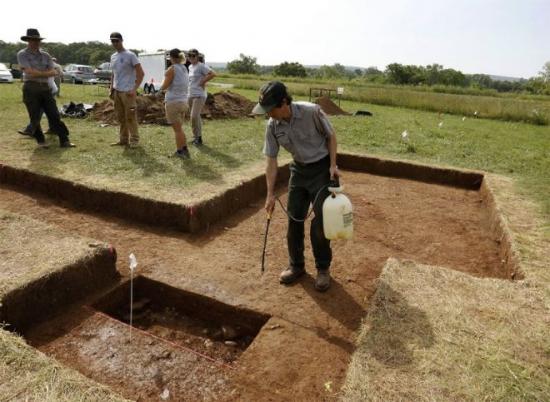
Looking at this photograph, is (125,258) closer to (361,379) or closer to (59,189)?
(59,189)

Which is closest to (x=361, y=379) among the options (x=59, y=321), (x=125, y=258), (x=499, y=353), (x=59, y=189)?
(x=499, y=353)

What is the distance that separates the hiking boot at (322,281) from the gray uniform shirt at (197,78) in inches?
201

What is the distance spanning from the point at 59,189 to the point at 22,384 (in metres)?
3.86

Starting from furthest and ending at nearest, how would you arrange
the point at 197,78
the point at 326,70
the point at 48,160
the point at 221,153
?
the point at 326,70 < the point at 197,78 < the point at 221,153 < the point at 48,160

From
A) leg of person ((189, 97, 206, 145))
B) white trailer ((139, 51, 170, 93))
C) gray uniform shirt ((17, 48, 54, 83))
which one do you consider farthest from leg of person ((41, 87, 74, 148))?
white trailer ((139, 51, 170, 93))

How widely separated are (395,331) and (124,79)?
605cm

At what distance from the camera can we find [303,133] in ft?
10.5

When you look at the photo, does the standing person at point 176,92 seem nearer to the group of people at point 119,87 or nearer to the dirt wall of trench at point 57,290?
the group of people at point 119,87

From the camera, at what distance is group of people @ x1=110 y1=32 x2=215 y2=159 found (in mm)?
6609

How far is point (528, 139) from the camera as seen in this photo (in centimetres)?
1176

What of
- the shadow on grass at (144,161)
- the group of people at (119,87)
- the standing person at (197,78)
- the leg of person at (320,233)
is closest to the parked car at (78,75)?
the group of people at (119,87)

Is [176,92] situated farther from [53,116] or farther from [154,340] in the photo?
[154,340]

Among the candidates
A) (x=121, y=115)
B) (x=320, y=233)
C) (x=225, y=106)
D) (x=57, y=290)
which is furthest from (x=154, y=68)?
(x=320, y=233)

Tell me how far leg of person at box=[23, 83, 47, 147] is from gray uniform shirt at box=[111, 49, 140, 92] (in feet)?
4.10
